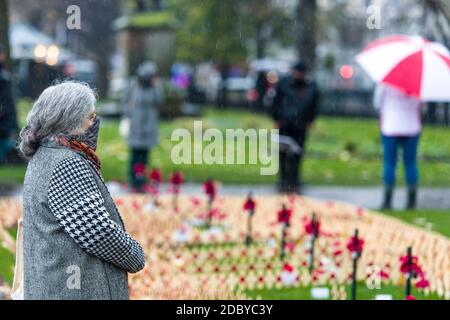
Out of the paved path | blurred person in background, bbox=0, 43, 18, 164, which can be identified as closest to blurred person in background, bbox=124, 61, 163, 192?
the paved path

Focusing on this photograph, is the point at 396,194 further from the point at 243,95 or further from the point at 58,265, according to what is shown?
the point at 243,95

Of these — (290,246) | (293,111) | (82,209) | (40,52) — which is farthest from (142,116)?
(40,52)

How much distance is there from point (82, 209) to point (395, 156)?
862 cm

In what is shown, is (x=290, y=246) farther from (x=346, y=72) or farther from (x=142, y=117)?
(x=346, y=72)

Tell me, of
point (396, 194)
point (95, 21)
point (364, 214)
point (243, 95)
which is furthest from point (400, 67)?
point (95, 21)

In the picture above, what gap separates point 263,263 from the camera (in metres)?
8.83

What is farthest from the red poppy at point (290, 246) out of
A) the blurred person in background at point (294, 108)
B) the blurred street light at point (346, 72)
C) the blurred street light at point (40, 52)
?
the blurred street light at point (346, 72)

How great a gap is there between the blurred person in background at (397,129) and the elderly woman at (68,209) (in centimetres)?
814

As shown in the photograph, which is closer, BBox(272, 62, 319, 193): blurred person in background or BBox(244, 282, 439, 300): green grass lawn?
BBox(244, 282, 439, 300): green grass lawn

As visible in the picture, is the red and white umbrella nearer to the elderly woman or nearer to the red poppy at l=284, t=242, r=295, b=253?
the red poppy at l=284, t=242, r=295, b=253

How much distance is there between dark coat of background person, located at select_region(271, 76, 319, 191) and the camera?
1381cm

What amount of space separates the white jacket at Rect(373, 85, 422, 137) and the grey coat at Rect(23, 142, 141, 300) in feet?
26.7

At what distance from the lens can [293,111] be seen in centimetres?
1384

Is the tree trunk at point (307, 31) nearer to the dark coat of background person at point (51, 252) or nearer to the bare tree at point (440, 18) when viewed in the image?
the bare tree at point (440, 18)
